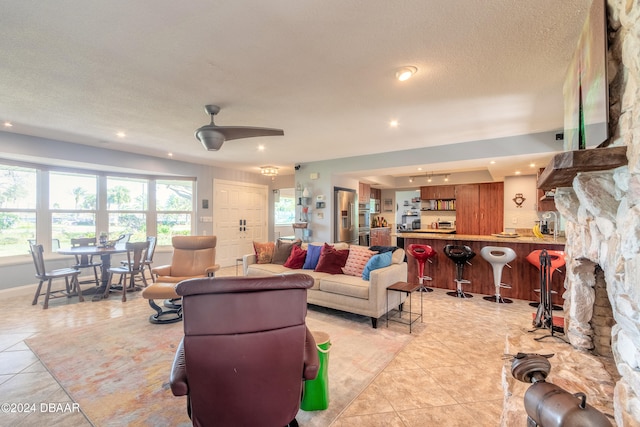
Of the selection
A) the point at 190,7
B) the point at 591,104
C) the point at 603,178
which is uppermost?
the point at 190,7

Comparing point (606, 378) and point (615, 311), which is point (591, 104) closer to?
point (615, 311)

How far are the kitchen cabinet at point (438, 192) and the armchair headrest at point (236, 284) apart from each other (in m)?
7.18

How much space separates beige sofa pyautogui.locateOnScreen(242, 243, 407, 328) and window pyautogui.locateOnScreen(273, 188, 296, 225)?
6.00 m

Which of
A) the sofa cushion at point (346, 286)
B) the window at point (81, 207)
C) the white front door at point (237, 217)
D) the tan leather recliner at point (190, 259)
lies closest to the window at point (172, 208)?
the window at point (81, 207)

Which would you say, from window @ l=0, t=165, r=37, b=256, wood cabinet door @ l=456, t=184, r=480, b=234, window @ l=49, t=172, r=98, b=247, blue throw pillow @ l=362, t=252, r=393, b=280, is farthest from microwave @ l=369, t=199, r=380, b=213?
window @ l=0, t=165, r=37, b=256

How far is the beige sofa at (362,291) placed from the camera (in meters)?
3.17

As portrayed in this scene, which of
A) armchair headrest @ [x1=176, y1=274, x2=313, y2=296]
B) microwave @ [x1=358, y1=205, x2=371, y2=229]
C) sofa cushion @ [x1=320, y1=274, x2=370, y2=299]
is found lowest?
sofa cushion @ [x1=320, y1=274, x2=370, y2=299]

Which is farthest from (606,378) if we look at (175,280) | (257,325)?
(175,280)

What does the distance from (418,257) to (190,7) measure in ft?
13.6

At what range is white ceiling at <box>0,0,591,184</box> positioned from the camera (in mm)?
1719

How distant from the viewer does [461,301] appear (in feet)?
13.7

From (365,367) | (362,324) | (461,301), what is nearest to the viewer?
(365,367)

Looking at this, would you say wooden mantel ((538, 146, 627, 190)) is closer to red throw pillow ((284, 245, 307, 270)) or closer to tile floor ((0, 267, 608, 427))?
tile floor ((0, 267, 608, 427))

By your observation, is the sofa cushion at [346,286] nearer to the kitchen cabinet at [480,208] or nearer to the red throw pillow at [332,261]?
the red throw pillow at [332,261]
